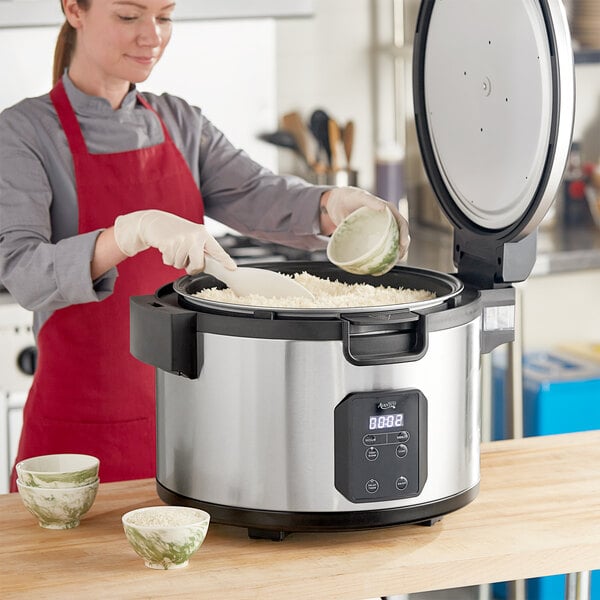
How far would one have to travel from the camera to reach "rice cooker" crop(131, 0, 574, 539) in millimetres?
1190

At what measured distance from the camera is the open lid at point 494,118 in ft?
4.09


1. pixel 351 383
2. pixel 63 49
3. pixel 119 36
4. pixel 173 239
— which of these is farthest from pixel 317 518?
pixel 63 49

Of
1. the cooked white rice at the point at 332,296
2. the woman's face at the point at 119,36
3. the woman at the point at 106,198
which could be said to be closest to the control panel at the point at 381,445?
the cooked white rice at the point at 332,296

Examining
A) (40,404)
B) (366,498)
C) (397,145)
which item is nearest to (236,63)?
(397,145)

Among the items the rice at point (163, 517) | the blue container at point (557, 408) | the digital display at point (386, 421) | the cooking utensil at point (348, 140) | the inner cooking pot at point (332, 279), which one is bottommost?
the blue container at point (557, 408)

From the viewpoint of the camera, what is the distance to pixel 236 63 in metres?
3.15

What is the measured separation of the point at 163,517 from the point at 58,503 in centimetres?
13

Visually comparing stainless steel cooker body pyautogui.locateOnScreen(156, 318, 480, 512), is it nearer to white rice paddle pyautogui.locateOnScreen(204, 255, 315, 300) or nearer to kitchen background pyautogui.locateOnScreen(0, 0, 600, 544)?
white rice paddle pyautogui.locateOnScreen(204, 255, 315, 300)

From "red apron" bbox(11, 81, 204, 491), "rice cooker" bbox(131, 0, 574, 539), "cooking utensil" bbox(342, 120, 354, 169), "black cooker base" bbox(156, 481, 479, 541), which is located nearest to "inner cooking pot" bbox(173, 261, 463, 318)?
"rice cooker" bbox(131, 0, 574, 539)

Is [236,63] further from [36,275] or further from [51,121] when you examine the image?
[36,275]

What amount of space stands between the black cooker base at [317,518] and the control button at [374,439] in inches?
2.8

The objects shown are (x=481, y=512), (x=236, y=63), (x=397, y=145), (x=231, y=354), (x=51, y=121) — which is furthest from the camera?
(x=397, y=145)

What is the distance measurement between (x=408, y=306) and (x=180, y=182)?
0.80 m

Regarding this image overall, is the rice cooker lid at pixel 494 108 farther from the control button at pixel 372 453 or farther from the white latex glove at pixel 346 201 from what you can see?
the control button at pixel 372 453
